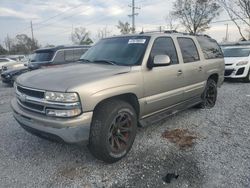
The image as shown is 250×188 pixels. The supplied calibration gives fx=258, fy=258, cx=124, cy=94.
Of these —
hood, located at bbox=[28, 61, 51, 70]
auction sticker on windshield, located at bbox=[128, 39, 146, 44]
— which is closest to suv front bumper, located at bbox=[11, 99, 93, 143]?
auction sticker on windshield, located at bbox=[128, 39, 146, 44]

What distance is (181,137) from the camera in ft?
15.4

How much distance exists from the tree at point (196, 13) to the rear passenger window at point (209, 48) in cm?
3241

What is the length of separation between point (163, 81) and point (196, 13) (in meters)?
36.6

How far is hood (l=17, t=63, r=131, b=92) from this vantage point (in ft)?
10.9

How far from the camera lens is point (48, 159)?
3.90m

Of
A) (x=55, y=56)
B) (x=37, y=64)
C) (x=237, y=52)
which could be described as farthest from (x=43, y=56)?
(x=237, y=52)

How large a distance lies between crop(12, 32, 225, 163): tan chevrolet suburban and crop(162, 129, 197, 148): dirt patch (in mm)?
401

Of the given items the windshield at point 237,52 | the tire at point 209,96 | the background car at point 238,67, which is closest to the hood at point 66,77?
the tire at point 209,96

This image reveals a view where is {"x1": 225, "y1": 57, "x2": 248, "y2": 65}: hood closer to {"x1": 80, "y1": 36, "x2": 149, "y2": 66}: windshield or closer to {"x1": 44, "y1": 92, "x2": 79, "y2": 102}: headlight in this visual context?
{"x1": 80, "y1": 36, "x2": 149, "y2": 66}: windshield

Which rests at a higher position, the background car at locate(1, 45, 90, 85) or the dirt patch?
the background car at locate(1, 45, 90, 85)

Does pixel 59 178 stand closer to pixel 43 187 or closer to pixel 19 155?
pixel 43 187

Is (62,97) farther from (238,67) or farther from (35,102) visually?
(238,67)

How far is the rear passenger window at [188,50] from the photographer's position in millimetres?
5203

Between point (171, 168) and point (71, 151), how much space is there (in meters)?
1.62
